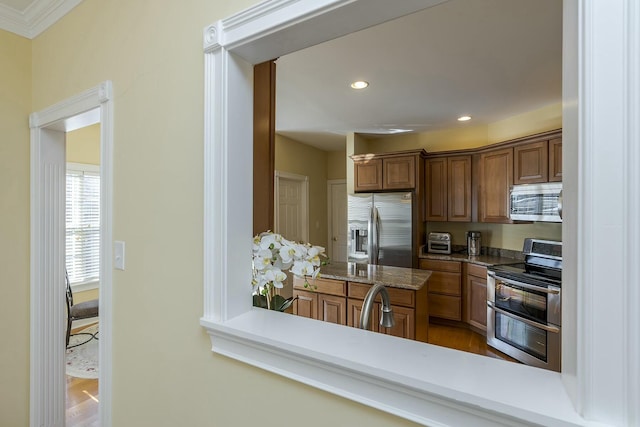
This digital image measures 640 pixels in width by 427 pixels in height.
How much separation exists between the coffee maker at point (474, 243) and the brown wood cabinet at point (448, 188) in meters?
0.26

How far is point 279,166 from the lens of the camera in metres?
4.81

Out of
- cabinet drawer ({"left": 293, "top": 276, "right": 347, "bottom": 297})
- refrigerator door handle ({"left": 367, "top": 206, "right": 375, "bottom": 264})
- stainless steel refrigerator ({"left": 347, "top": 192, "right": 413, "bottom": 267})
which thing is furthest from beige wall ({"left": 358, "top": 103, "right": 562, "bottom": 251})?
cabinet drawer ({"left": 293, "top": 276, "right": 347, "bottom": 297})

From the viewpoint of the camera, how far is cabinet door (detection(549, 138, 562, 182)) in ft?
10.4

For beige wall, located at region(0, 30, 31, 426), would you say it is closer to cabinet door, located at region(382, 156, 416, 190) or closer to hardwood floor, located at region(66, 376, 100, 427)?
hardwood floor, located at region(66, 376, 100, 427)

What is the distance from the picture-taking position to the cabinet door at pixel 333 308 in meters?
2.68

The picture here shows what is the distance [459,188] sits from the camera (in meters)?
4.24

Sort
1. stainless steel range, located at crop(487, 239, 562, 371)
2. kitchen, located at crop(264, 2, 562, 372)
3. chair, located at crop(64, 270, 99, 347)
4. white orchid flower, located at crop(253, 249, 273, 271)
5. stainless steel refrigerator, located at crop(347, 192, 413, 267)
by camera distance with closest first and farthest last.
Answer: white orchid flower, located at crop(253, 249, 273, 271) → stainless steel range, located at crop(487, 239, 562, 371) → chair, located at crop(64, 270, 99, 347) → kitchen, located at crop(264, 2, 562, 372) → stainless steel refrigerator, located at crop(347, 192, 413, 267)

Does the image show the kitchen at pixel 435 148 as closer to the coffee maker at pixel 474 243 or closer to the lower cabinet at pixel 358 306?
the coffee maker at pixel 474 243

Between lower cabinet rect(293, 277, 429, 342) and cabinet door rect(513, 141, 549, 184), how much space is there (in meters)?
1.89

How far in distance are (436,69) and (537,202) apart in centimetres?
183

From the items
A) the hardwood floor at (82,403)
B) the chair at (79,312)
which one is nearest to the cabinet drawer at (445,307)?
the hardwood floor at (82,403)

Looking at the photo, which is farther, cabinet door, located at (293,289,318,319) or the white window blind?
the white window blind

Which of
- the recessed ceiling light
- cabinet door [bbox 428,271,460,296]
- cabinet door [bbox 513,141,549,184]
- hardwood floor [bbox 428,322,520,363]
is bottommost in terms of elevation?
hardwood floor [bbox 428,322,520,363]

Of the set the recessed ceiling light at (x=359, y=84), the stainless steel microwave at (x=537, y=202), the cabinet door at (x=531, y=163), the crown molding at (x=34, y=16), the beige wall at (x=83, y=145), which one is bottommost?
the stainless steel microwave at (x=537, y=202)
